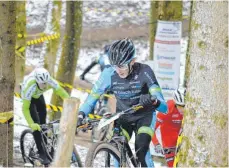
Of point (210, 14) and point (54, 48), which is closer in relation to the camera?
point (210, 14)

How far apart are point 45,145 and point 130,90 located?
2958 millimetres

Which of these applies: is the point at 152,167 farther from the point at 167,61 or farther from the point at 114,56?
the point at 167,61

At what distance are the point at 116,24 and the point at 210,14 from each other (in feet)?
85.4

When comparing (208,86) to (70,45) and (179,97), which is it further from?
(70,45)

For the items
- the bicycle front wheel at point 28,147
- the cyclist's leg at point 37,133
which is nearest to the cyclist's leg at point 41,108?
the cyclist's leg at point 37,133

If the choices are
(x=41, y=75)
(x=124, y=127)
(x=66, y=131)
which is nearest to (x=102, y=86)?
(x=124, y=127)

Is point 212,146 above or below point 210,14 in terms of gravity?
below

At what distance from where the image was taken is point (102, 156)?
7.17m

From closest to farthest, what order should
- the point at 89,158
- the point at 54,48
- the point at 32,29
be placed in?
the point at 89,158, the point at 54,48, the point at 32,29

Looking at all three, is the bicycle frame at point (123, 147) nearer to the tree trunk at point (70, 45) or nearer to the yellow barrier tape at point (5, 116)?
the yellow barrier tape at point (5, 116)

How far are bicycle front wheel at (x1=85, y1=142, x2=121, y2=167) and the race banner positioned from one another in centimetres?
446

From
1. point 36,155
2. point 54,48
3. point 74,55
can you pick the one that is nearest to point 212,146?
point 36,155

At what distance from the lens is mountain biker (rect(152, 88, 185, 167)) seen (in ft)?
28.3

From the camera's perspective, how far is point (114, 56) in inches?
296
